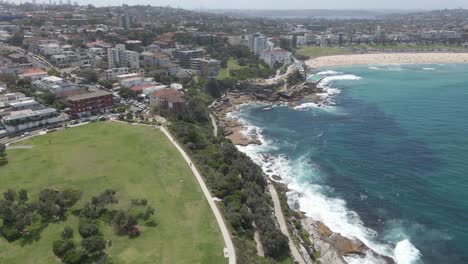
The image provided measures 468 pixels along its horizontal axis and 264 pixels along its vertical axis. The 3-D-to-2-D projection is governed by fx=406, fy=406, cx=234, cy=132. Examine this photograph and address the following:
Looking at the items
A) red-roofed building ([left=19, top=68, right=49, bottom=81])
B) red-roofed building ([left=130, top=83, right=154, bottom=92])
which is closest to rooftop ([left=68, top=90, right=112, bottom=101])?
red-roofed building ([left=130, top=83, right=154, bottom=92])

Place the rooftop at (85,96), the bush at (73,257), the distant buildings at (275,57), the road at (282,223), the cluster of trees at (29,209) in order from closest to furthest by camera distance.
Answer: the bush at (73,257) → the cluster of trees at (29,209) → the road at (282,223) → the rooftop at (85,96) → the distant buildings at (275,57)

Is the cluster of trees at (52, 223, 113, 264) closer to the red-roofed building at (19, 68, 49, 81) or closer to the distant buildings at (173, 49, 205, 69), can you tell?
the red-roofed building at (19, 68, 49, 81)

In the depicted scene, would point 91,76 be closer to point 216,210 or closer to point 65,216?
point 65,216

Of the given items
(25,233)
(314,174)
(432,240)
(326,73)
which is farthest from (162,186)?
(326,73)

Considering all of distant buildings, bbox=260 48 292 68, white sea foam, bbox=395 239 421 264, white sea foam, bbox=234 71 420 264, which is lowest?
white sea foam, bbox=395 239 421 264

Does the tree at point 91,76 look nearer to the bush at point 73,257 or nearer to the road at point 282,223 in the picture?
the road at point 282,223

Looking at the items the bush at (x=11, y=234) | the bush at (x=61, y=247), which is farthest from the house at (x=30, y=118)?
the bush at (x=61, y=247)

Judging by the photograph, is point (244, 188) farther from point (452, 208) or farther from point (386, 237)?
point (452, 208)
